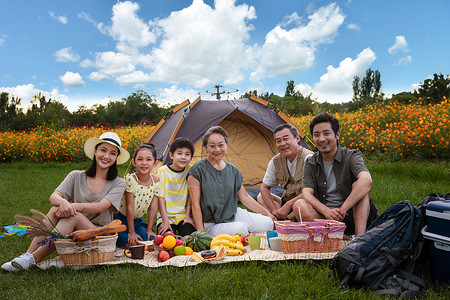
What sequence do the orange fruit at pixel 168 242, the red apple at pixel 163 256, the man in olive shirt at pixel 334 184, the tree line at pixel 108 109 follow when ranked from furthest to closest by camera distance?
the tree line at pixel 108 109
the man in olive shirt at pixel 334 184
the orange fruit at pixel 168 242
the red apple at pixel 163 256

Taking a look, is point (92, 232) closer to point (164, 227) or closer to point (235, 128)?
point (164, 227)

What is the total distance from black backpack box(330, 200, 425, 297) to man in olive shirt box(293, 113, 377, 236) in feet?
2.27

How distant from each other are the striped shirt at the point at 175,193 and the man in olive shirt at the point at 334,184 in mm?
1275

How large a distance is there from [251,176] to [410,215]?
386 centimetres

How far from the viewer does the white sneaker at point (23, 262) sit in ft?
8.65

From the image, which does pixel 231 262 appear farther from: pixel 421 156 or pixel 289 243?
pixel 421 156

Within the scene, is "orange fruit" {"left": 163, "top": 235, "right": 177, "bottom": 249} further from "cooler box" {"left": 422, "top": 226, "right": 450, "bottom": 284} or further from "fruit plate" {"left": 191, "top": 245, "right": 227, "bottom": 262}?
"cooler box" {"left": 422, "top": 226, "right": 450, "bottom": 284}

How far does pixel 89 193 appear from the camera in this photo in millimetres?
3082

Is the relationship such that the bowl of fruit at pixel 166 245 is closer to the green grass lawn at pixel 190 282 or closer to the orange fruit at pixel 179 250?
the orange fruit at pixel 179 250

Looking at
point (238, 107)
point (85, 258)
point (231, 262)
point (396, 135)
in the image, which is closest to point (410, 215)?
point (231, 262)

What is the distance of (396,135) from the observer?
25.3ft

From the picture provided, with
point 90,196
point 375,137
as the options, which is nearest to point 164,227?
point 90,196

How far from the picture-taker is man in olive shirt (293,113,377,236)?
305 cm

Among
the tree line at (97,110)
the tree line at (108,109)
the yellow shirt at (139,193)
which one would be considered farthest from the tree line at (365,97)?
the tree line at (97,110)
